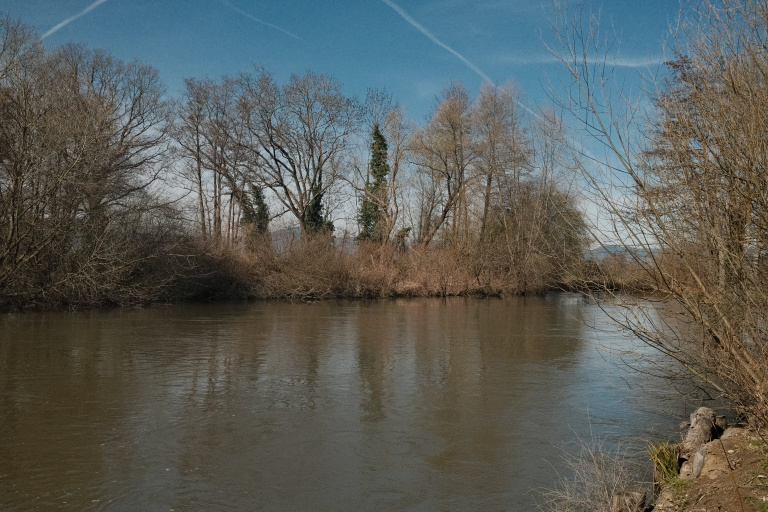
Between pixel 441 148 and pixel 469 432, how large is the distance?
32.5 metres

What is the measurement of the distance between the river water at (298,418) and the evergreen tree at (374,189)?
2405 centimetres

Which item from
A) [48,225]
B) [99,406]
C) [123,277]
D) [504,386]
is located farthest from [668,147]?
[123,277]

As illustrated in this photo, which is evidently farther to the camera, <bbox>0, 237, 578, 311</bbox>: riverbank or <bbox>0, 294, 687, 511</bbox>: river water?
<bbox>0, 237, 578, 311</bbox>: riverbank

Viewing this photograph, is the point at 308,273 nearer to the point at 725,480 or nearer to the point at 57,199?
the point at 57,199

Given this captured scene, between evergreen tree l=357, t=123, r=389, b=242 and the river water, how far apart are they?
24.0 meters

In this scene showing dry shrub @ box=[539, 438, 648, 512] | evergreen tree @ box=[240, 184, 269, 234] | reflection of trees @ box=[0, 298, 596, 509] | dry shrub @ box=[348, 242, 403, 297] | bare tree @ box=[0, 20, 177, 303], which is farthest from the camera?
evergreen tree @ box=[240, 184, 269, 234]

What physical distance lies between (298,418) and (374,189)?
111 ft

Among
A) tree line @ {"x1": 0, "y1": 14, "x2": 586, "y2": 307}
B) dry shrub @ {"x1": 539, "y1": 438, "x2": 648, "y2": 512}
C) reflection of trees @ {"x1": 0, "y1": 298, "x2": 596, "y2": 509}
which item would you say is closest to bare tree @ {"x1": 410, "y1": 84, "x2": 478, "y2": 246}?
tree line @ {"x1": 0, "y1": 14, "x2": 586, "y2": 307}

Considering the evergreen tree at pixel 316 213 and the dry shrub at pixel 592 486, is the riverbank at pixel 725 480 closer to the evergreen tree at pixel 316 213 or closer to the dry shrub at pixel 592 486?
the dry shrub at pixel 592 486

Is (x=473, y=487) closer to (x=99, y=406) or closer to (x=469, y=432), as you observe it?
(x=469, y=432)

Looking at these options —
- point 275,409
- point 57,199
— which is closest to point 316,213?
point 57,199

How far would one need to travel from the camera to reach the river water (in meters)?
6.58

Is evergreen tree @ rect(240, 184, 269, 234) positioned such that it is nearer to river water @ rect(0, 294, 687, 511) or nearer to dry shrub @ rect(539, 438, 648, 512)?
river water @ rect(0, 294, 687, 511)

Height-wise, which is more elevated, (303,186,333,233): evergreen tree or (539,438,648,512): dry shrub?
(303,186,333,233): evergreen tree
